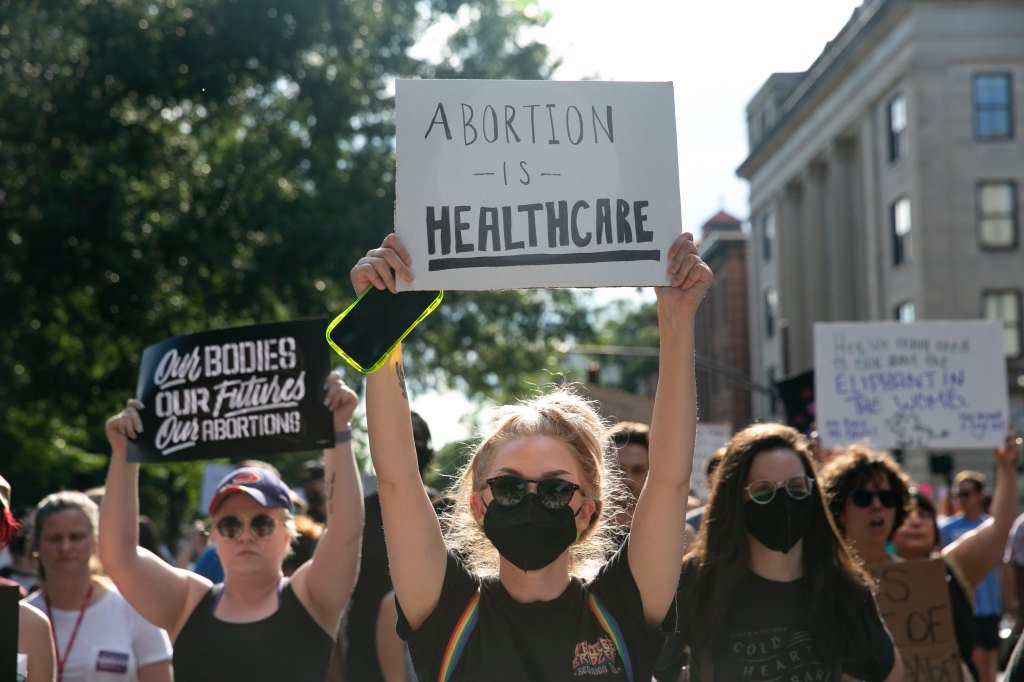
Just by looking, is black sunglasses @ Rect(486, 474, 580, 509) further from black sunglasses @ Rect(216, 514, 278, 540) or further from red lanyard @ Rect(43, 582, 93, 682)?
red lanyard @ Rect(43, 582, 93, 682)

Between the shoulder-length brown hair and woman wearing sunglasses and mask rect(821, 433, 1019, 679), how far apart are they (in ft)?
2.82

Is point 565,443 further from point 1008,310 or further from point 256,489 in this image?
point 1008,310

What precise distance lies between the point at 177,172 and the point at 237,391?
13.3m

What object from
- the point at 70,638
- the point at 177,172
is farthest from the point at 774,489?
the point at 177,172

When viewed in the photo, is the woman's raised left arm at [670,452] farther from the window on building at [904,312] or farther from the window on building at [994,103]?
the window on building at [994,103]

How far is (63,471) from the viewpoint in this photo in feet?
123

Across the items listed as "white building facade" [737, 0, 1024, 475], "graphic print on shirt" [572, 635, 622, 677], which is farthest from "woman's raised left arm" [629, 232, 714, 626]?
"white building facade" [737, 0, 1024, 475]

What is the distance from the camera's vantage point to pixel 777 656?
426cm

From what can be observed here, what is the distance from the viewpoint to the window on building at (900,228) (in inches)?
1535

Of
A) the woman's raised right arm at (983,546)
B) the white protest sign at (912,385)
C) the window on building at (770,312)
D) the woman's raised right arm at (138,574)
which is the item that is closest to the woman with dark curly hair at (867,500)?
the woman's raised right arm at (983,546)

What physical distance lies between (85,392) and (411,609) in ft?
55.5

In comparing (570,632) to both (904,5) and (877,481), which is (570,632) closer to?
(877,481)

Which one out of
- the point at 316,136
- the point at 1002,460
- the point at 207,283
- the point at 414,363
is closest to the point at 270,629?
the point at 1002,460

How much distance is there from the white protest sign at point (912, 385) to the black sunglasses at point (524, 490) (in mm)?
6338
